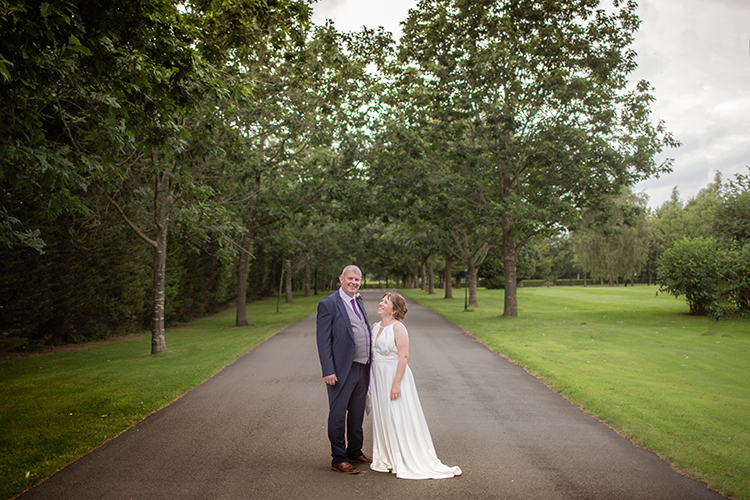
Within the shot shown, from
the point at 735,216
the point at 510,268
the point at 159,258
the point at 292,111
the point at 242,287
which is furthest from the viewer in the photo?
the point at 735,216

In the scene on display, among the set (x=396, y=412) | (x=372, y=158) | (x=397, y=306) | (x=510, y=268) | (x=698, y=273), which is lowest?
(x=396, y=412)

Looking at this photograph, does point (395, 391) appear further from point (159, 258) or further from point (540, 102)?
point (540, 102)

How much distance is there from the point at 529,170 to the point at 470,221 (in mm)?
3492

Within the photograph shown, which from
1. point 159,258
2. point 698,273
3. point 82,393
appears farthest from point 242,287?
point 698,273

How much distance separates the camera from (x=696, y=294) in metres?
19.5

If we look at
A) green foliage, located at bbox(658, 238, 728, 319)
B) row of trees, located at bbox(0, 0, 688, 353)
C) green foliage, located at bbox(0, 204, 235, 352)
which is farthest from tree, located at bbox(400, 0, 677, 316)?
green foliage, located at bbox(0, 204, 235, 352)

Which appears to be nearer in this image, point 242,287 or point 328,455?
point 328,455

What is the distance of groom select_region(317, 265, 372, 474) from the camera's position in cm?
461

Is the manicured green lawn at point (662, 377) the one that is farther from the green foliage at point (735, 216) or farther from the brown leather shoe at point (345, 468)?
the green foliage at point (735, 216)

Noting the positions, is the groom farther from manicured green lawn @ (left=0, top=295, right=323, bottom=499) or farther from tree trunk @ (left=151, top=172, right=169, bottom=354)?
tree trunk @ (left=151, top=172, right=169, bottom=354)

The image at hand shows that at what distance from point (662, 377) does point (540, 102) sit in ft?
44.2

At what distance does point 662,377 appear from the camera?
9.05m

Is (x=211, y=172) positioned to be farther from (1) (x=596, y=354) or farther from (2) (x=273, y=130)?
(1) (x=596, y=354)

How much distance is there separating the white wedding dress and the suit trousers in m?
0.11
